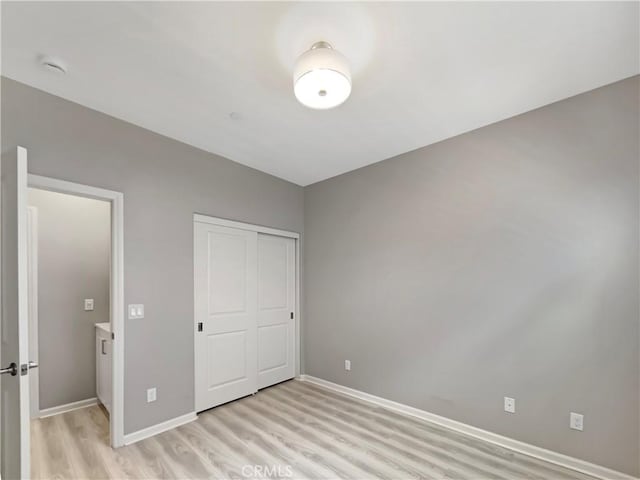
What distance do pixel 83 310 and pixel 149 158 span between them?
1.89 metres

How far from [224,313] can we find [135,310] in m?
0.96

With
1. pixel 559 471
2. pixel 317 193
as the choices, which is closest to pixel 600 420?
pixel 559 471

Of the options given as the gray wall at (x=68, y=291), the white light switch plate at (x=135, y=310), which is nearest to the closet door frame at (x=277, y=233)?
the white light switch plate at (x=135, y=310)

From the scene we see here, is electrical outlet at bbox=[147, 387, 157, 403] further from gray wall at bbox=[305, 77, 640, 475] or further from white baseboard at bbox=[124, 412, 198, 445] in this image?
gray wall at bbox=[305, 77, 640, 475]

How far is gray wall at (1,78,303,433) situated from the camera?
223 cm

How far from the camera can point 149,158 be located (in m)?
2.80

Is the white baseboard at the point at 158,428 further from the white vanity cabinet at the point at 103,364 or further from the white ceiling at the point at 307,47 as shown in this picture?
the white ceiling at the point at 307,47

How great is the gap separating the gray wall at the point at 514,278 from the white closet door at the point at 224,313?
3.82 ft

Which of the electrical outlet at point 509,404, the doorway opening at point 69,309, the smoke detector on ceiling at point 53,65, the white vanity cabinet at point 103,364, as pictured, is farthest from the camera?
the doorway opening at point 69,309

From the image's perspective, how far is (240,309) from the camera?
3.58m

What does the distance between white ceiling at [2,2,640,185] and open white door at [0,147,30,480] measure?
764mm

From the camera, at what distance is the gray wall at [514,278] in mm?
2113

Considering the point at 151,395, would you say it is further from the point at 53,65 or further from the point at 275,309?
the point at 53,65

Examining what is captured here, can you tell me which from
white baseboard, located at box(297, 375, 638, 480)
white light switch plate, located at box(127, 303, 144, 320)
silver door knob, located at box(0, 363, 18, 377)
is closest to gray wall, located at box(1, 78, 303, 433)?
white light switch plate, located at box(127, 303, 144, 320)
